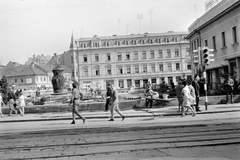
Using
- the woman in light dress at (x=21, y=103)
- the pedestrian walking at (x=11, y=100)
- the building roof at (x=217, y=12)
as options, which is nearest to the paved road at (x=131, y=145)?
the woman in light dress at (x=21, y=103)

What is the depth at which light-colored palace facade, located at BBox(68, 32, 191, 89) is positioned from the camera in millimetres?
82562

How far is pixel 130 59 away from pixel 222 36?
5420cm

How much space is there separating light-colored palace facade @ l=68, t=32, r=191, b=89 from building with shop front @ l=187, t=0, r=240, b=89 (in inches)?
1836

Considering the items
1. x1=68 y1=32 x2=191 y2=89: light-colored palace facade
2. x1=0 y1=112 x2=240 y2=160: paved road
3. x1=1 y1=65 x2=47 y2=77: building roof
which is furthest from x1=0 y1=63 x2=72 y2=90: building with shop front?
x1=0 y1=112 x2=240 y2=160: paved road

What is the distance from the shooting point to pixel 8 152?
796 centimetres

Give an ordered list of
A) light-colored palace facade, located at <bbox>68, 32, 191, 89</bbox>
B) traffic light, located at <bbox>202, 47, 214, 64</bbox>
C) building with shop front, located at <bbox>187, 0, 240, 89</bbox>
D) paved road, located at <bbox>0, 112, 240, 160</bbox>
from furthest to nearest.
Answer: light-colored palace facade, located at <bbox>68, 32, 191, 89</bbox> < building with shop front, located at <bbox>187, 0, 240, 89</bbox> < traffic light, located at <bbox>202, 47, 214, 64</bbox> < paved road, located at <bbox>0, 112, 240, 160</bbox>

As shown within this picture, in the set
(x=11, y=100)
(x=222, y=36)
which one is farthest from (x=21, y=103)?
(x=222, y=36)

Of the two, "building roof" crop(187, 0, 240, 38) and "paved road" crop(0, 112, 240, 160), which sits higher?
"building roof" crop(187, 0, 240, 38)

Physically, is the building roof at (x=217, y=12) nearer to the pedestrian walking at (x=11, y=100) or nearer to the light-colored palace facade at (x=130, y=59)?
the pedestrian walking at (x=11, y=100)

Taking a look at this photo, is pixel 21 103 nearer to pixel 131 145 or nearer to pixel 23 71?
pixel 131 145

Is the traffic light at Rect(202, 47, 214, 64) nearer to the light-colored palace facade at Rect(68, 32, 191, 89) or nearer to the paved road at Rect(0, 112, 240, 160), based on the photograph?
the paved road at Rect(0, 112, 240, 160)

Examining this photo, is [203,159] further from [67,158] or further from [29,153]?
[29,153]

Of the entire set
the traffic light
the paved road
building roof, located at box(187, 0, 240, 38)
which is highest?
building roof, located at box(187, 0, 240, 38)

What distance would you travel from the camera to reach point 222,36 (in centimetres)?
3016
